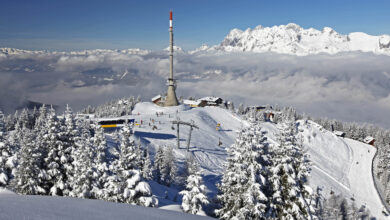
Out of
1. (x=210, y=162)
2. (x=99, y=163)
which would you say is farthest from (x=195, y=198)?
(x=210, y=162)

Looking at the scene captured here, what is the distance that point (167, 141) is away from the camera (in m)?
63.6

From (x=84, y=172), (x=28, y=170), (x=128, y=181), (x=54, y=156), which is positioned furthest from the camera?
(x=54, y=156)

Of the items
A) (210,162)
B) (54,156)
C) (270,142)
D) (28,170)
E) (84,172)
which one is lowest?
(210,162)

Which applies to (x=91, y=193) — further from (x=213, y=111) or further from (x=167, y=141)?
(x=213, y=111)

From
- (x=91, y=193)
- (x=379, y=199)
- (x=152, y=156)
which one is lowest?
(x=379, y=199)

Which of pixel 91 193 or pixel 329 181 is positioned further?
pixel 329 181

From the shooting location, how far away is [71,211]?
11.8 meters

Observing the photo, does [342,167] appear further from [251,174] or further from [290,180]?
[251,174]

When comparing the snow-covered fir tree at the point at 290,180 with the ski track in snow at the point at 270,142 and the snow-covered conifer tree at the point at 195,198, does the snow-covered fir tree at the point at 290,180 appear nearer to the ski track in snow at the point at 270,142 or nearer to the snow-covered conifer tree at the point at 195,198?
the snow-covered conifer tree at the point at 195,198

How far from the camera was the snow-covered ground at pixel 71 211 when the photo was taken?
1052 cm

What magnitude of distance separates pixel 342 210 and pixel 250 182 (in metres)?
56.9

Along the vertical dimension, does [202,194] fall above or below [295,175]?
below

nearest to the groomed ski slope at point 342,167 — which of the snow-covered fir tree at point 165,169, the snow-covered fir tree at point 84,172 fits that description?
the snow-covered fir tree at point 165,169

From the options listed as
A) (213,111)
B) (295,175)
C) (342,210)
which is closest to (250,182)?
(295,175)
